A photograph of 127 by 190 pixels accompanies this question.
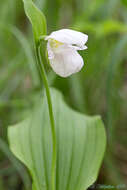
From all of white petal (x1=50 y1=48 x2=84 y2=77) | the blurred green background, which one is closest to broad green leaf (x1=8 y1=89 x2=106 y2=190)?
the blurred green background

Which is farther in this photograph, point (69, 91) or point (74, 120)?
point (69, 91)

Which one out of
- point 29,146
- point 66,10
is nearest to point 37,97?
point 29,146

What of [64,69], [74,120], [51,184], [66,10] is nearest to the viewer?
[64,69]

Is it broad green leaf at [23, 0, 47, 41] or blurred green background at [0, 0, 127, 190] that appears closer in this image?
broad green leaf at [23, 0, 47, 41]

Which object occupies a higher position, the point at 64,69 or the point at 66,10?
the point at 64,69

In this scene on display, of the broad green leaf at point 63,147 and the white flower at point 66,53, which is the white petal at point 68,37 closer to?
the white flower at point 66,53

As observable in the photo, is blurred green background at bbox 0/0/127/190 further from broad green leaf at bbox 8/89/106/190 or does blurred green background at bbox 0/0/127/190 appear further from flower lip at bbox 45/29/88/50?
flower lip at bbox 45/29/88/50

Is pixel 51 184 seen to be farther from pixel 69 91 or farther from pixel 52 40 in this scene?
pixel 69 91

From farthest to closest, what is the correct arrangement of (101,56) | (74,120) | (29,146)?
(101,56)
(74,120)
(29,146)
